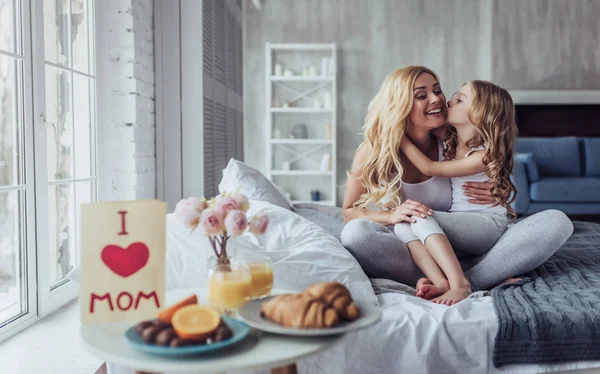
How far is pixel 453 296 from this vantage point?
1.76 metres

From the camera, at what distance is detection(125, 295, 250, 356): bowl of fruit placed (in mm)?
947

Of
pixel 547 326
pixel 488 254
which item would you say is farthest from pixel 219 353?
pixel 488 254

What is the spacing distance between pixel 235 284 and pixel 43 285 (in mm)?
1768

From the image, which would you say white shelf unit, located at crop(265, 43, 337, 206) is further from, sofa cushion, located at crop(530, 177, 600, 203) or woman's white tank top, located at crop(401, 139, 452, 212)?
woman's white tank top, located at crop(401, 139, 452, 212)

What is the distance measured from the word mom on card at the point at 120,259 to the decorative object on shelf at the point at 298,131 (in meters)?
6.00

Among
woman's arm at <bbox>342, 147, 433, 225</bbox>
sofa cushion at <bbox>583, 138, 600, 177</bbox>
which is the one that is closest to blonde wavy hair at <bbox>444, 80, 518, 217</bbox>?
woman's arm at <bbox>342, 147, 433, 225</bbox>

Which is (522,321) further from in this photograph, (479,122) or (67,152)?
(67,152)

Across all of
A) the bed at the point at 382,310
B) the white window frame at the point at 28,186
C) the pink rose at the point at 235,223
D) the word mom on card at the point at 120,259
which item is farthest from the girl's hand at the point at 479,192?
the white window frame at the point at 28,186

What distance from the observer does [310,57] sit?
23.6 ft

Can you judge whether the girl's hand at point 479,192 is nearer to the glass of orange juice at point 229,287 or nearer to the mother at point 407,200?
the mother at point 407,200

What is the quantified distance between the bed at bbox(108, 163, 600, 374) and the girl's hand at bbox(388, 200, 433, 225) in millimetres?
285

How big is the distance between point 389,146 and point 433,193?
0.87 ft

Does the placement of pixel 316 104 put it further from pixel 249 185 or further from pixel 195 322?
pixel 195 322

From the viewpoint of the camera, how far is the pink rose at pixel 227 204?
46.4 inches
